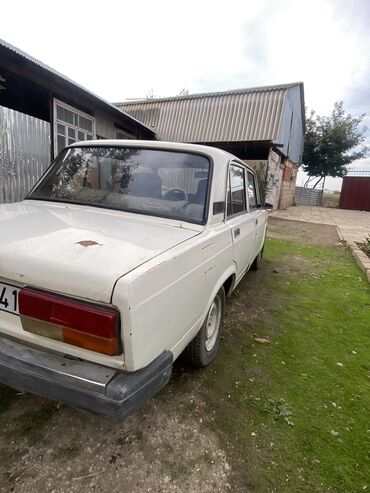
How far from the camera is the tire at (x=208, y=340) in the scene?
93.0 inches

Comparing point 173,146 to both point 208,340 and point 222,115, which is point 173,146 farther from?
point 222,115

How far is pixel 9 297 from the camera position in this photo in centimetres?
157

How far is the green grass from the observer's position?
1.79 metres

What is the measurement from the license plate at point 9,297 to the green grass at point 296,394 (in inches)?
56.0

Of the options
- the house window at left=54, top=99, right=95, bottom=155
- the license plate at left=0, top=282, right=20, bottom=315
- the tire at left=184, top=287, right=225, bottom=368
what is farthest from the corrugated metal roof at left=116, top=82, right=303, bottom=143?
the license plate at left=0, top=282, right=20, bottom=315

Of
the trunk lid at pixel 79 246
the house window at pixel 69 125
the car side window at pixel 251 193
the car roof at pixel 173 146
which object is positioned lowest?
the trunk lid at pixel 79 246

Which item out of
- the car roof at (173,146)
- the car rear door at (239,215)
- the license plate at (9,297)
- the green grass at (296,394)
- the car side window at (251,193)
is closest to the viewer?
the license plate at (9,297)

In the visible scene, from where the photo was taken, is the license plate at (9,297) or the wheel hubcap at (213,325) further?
the wheel hubcap at (213,325)

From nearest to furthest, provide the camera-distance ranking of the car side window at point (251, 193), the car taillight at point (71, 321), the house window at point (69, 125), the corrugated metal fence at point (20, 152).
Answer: the car taillight at point (71, 321), the car side window at point (251, 193), the corrugated metal fence at point (20, 152), the house window at point (69, 125)

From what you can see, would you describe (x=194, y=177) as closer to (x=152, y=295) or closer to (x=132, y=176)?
(x=132, y=176)

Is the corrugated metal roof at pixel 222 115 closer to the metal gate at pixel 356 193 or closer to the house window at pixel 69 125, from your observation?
the house window at pixel 69 125

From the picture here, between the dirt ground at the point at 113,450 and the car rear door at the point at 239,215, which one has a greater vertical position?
the car rear door at the point at 239,215

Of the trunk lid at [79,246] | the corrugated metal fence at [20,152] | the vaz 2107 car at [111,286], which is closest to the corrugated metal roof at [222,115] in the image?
the corrugated metal fence at [20,152]

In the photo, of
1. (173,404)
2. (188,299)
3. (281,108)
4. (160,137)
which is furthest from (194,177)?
(160,137)
